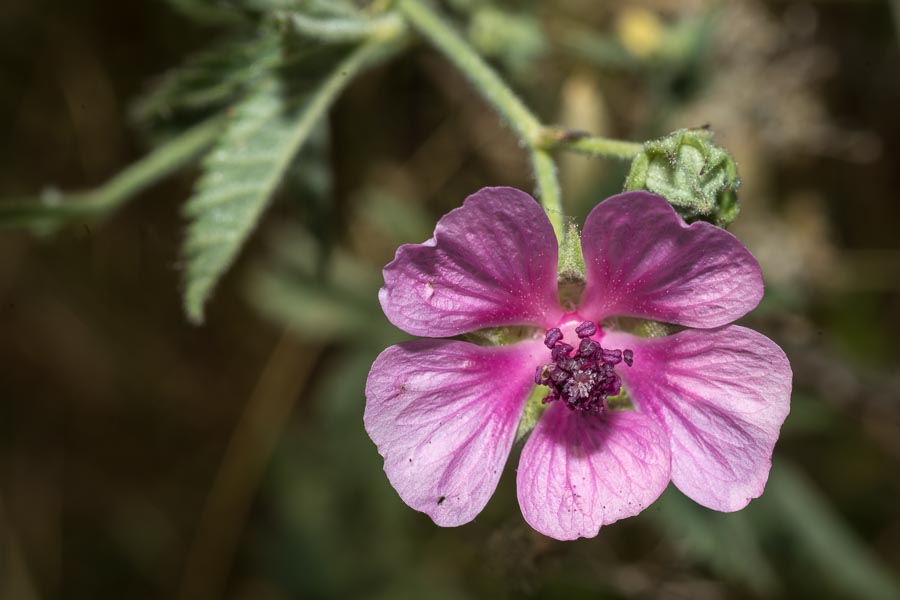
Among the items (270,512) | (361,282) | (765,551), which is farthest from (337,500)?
(765,551)

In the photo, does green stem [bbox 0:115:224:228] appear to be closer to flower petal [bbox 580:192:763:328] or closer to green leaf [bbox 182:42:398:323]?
green leaf [bbox 182:42:398:323]

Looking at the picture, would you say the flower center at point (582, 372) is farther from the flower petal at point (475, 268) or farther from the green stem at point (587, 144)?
the green stem at point (587, 144)

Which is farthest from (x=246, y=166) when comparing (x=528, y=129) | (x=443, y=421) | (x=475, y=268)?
(x=443, y=421)

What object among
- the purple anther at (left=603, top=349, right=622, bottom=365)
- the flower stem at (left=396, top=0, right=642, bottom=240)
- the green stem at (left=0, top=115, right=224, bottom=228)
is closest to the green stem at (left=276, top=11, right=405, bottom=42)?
the flower stem at (left=396, top=0, right=642, bottom=240)

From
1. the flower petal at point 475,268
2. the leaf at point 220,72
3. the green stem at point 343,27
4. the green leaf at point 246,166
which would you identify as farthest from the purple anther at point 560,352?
the leaf at point 220,72

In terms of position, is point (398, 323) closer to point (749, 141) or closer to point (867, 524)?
point (749, 141)
